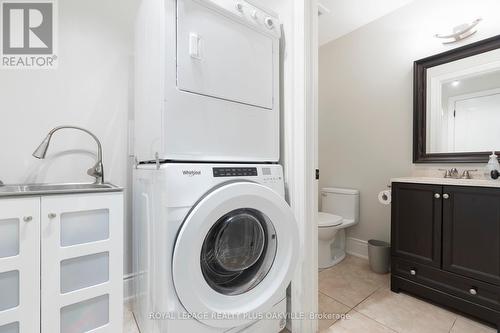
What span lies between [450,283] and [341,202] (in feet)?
3.58

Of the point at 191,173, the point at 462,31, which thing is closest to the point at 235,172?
the point at 191,173

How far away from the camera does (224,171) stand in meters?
0.96

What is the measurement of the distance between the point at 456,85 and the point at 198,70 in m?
2.06

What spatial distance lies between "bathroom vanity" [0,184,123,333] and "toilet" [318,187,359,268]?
1.53 m

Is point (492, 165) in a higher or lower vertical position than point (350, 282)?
higher

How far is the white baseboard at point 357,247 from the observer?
231 cm

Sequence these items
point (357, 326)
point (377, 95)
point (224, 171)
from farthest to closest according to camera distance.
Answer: point (377, 95) → point (357, 326) → point (224, 171)

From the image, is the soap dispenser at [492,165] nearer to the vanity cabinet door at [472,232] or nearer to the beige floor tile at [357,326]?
the vanity cabinet door at [472,232]

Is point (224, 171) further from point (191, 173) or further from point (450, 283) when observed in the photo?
point (450, 283)

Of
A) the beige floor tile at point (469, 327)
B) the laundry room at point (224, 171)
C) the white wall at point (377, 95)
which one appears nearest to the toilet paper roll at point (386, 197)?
the laundry room at point (224, 171)

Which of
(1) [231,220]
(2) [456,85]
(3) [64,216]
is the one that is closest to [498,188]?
(2) [456,85]

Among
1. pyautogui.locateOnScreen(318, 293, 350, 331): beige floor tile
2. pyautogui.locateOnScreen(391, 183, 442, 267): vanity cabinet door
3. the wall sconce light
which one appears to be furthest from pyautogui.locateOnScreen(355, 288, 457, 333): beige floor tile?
the wall sconce light

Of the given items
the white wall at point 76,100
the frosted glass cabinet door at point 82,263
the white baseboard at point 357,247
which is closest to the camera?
the frosted glass cabinet door at point 82,263

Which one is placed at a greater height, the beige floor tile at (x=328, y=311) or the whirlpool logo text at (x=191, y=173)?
the whirlpool logo text at (x=191, y=173)
